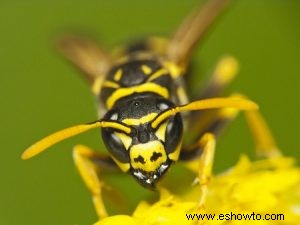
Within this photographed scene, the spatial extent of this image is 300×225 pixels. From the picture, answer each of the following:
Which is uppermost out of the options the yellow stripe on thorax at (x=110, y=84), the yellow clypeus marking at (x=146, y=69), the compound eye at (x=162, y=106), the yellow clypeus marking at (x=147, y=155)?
the yellow clypeus marking at (x=146, y=69)

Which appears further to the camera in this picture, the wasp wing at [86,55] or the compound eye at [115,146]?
the wasp wing at [86,55]

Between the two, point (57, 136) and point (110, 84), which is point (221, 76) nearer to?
point (110, 84)

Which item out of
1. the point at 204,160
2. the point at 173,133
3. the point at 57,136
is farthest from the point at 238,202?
the point at 57,136

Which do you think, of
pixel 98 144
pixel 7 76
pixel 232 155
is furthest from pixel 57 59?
pixel 232 155

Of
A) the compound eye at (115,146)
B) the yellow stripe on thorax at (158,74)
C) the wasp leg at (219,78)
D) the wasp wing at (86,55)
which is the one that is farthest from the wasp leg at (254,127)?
the compound eye at (115,146)

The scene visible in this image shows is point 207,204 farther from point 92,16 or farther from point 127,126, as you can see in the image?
point 92,16

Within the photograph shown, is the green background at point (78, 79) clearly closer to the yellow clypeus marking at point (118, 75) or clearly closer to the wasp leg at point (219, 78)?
the wasp leg at point (219, 78)

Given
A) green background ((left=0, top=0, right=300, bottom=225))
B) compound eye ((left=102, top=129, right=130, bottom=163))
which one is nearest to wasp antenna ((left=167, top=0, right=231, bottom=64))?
green background ((left=0, top=0, right=300, bottom=225))
